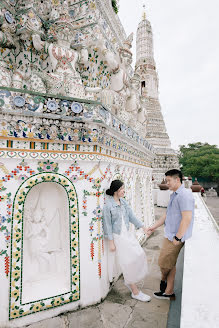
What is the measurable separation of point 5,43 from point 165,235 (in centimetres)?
463

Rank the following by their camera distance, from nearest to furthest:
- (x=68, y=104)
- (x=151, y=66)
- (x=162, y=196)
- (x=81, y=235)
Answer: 1. (x=68, y=104)
2. (x=81, y=235)
3. (x=162, y=196)
4. (x=151, y=66)

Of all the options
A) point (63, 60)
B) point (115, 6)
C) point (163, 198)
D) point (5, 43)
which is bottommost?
point (163, 198)

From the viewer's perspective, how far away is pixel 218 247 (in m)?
3.68

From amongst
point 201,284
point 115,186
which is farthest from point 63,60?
point 201,284

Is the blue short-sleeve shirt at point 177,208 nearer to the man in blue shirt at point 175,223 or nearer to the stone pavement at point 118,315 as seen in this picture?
the man in blue shirt at point 175,223

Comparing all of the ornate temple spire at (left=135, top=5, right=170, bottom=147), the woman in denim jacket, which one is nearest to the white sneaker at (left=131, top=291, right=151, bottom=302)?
the woman in denim jacket

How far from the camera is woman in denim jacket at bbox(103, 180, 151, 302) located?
3.56 meters

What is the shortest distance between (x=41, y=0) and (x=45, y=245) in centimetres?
559

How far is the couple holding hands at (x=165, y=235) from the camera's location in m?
3.28

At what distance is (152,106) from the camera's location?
26797 mm

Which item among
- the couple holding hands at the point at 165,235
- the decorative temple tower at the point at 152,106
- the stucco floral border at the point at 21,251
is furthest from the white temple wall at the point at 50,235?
the decorative temple tower at the point at 152,106

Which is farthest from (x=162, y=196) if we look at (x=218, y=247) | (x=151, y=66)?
(x=151, y=66)

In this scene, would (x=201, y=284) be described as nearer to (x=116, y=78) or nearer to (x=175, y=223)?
(x=175, y=223)

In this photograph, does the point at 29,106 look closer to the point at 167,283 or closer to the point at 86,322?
the point at 86,322
